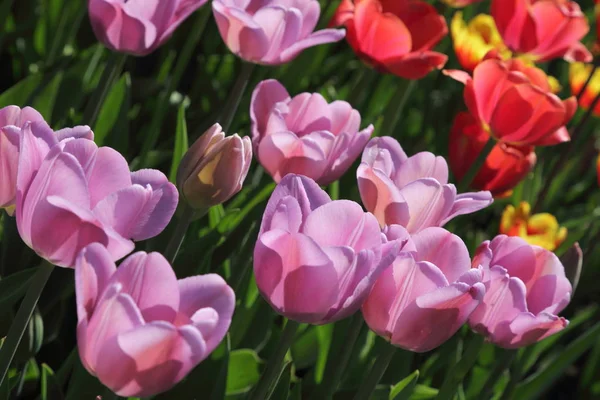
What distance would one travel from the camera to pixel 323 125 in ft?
3.34

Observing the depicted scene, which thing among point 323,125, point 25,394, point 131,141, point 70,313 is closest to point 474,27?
point 131,141

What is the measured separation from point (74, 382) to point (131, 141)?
82cm

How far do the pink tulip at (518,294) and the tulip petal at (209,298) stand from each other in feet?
0.96

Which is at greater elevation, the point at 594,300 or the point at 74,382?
the point at 74,382

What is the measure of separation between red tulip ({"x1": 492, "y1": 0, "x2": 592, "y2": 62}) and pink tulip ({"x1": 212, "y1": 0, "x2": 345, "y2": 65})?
21.9 inches

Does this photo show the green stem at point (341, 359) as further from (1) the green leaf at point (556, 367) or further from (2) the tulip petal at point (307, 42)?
(1) the green leaf at point (556, 367)

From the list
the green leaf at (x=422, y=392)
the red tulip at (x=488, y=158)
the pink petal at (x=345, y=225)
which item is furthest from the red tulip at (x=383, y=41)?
the pink petal at (x=345, y=225)

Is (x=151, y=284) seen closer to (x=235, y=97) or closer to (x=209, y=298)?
(x=209, y=298)

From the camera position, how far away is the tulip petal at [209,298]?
1.88ft

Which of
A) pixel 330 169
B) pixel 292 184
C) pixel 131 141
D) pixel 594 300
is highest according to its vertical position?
pixel 292 184

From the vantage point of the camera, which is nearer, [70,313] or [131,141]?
[70,313]

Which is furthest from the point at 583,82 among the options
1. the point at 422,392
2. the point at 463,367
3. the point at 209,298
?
the point at 209,298

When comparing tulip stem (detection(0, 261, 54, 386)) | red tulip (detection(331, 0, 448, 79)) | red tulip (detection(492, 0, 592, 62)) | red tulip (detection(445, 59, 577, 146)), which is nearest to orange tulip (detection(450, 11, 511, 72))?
red tulip (detection(492, 0, 592, 62))

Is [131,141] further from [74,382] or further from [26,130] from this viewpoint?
[26,130]
